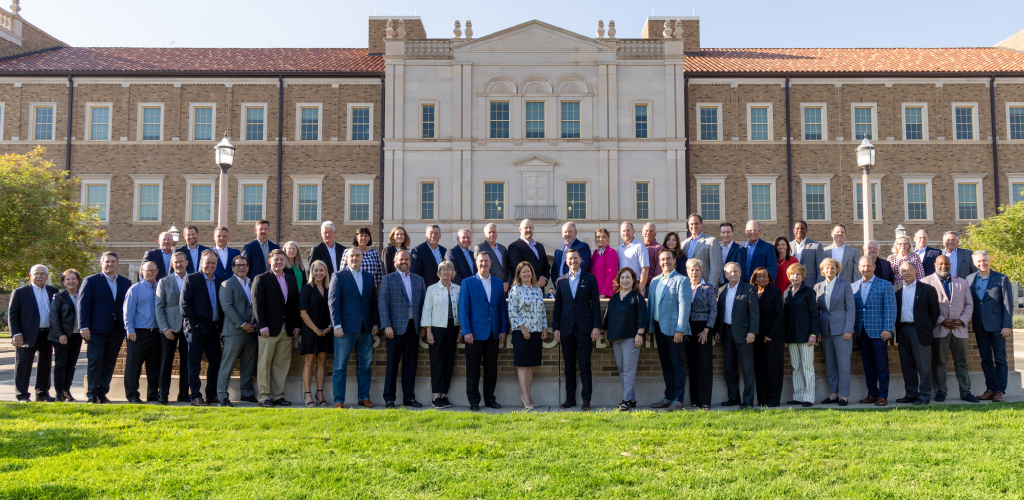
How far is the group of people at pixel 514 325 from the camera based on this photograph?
8891 millimetres

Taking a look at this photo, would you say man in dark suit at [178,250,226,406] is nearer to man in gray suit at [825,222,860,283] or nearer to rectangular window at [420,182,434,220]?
man in gray suit at [825,222,860,283]

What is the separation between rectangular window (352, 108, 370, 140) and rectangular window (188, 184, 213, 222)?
690 cm

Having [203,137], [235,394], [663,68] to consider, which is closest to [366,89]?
[203,137]

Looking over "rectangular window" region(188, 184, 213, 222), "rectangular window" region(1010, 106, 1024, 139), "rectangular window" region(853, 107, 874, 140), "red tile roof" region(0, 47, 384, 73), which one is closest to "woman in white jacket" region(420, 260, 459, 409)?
"red tile roof" region(0, 47, 384, 73)

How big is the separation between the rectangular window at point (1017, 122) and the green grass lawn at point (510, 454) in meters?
31.1

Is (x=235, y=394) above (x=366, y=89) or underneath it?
underneath

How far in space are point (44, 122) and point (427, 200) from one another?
17500 millimetres

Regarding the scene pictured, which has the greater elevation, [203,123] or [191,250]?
[203,123]

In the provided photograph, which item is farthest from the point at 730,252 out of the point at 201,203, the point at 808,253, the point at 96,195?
the point at 96,195

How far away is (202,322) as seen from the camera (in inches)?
361

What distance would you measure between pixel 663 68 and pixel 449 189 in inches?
430

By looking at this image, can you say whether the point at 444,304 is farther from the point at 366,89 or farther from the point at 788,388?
the point at 366,89

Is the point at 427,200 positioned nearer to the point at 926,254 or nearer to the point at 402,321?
the point at 402,321

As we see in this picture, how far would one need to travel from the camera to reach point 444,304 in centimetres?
903
